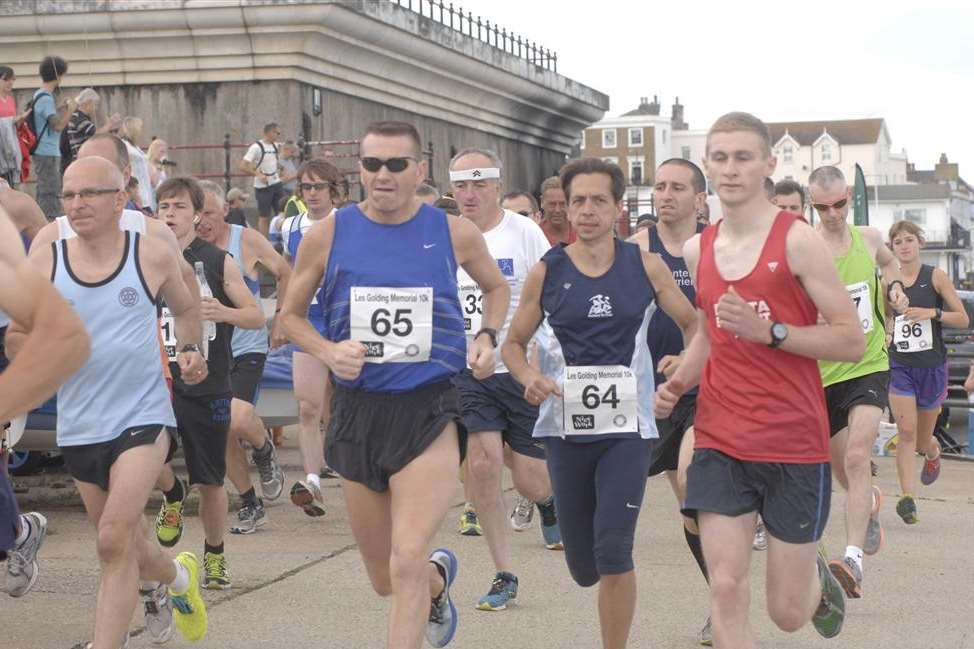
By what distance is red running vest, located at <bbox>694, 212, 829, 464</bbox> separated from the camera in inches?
213

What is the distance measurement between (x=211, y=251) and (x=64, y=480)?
3.58 metres

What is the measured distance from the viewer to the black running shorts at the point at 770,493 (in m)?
5.41

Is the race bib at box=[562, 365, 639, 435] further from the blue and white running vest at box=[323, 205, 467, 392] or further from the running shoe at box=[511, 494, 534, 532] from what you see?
the running shoe at box=[511, 494, 534, 532]

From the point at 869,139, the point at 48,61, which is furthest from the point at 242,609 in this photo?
the point at 869,139

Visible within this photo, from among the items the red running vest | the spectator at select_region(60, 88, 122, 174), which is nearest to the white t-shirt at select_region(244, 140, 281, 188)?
the spectator at select_region(60, 88, 122, 174)

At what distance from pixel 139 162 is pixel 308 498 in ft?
16.2

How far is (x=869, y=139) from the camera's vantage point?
151 meters

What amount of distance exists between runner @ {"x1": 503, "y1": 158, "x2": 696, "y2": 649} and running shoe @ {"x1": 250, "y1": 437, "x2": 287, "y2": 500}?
452 cm

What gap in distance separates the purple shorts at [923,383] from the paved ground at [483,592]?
46.4 inches

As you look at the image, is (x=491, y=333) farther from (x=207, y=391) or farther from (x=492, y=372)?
(x=207, y=391)

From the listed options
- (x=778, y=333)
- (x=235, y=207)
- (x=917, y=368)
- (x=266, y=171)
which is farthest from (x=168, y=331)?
(x=266, y=171)

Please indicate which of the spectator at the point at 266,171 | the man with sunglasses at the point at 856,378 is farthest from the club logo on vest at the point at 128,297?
the spectator at the point at 266,171

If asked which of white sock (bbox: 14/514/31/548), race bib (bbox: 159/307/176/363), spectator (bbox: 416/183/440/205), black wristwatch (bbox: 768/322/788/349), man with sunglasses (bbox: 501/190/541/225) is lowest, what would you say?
white sock (bbox: 14/514/31/548)

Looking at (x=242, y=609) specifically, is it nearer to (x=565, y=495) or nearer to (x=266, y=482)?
(x=565, y=495)
